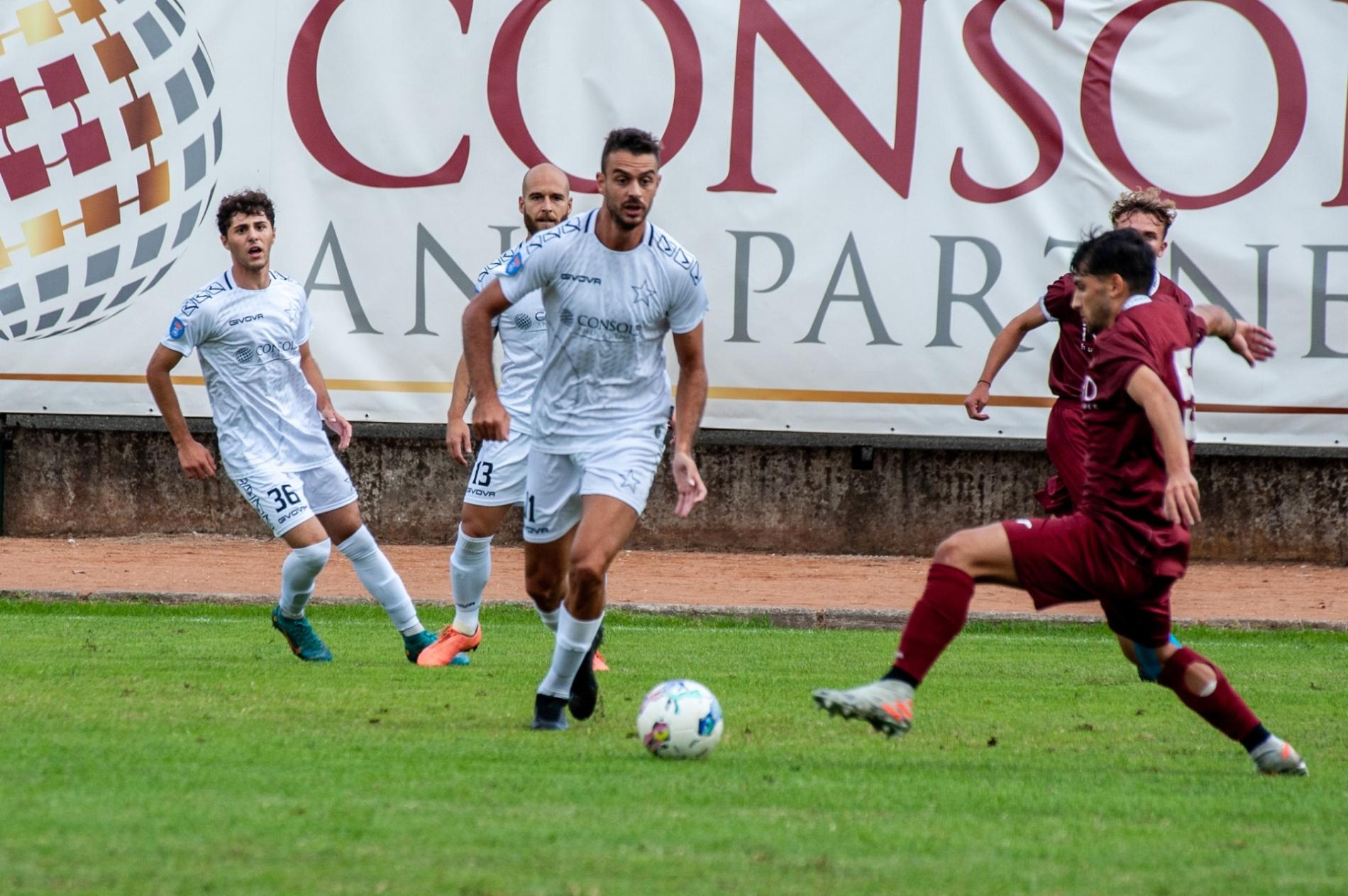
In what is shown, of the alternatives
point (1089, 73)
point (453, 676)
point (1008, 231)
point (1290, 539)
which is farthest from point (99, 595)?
point (1290, 539)

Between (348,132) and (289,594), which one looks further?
(348,132)

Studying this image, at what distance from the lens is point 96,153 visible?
15.0 metres

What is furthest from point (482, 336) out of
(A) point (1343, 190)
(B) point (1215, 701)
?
(A) point (1343, 190)

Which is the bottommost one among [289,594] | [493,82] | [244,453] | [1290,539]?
[1290,539]

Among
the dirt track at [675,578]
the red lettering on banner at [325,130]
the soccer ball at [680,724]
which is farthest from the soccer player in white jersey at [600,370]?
the red lettering on banner at [325,130]

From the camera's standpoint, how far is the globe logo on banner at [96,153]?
14.9m

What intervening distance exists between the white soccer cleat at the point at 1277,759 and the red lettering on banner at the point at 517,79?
32.1 feet

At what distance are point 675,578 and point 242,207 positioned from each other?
5903 mm

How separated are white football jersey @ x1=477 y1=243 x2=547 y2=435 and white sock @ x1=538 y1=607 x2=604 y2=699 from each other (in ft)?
8.00

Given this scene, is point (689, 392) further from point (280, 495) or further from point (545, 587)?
point (280, 495)

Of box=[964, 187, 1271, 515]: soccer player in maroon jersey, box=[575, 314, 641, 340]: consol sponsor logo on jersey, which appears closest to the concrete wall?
box=[964, 187, 1271, 515]: soccer player in maroon jersey

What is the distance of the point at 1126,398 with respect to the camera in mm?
5566

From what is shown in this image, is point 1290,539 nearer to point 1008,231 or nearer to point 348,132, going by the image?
point 1008,231

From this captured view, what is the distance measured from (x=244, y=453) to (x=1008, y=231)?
8.10 metres
